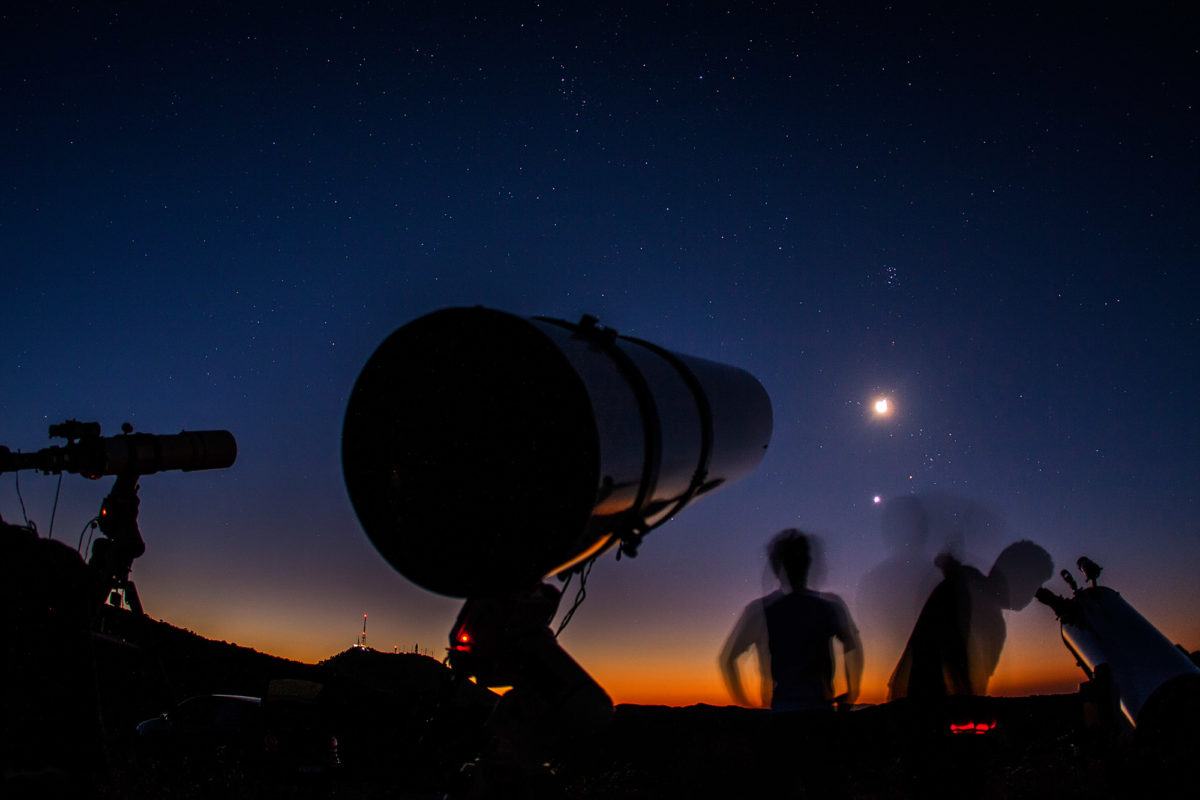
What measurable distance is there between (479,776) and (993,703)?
4.08 m

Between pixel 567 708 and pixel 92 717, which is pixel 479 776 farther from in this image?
pixel 92 717

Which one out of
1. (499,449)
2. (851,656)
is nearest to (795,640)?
(851,656)

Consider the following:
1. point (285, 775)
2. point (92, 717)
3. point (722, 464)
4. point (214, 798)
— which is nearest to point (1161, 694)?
point (722, 464)

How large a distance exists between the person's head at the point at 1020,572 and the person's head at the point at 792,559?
7.73 ft

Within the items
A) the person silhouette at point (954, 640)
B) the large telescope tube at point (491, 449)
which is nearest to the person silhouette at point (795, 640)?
the person silhouette at point (954, 640)

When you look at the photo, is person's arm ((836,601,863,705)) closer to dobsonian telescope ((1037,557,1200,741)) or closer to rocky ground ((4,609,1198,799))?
rocky ground ((4,609,1198,799))

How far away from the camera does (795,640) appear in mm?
4375

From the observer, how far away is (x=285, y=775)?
7383 millimetres

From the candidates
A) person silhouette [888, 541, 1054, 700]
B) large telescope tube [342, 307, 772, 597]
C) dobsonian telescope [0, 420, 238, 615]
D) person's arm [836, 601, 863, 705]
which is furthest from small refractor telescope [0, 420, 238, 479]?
person silhouette [888, 541, 1054, 700]

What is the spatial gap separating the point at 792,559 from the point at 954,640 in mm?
1676

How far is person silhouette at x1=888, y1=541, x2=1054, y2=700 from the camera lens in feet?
17.0

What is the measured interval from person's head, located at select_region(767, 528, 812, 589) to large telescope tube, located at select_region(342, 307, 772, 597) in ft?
7.82

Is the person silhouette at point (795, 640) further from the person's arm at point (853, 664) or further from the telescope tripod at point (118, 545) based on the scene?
the telescope tripod at point (118, 545)

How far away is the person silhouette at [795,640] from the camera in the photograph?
427 centimetres
